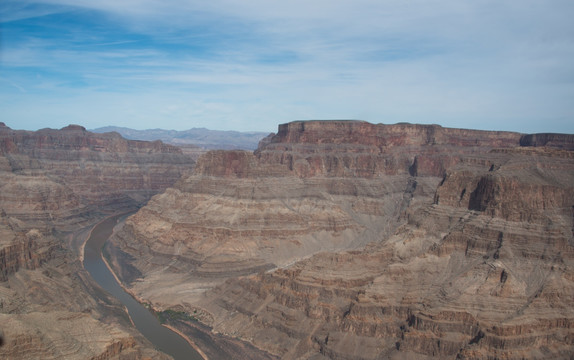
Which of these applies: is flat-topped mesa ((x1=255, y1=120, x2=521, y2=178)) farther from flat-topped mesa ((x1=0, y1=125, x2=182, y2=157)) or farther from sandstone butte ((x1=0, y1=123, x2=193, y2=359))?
flat-topped mesa ((x1=0, y1=125, x2=182, y2=157))

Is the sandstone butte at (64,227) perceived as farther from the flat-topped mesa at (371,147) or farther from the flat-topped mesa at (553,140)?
the flat-topped mesa at (553,140)

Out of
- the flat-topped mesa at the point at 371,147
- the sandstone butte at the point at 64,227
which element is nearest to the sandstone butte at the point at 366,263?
the sandstone butte at the point at 64,227

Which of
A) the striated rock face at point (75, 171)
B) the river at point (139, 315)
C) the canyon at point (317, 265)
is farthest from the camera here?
the striated rock face at point (75, 171)

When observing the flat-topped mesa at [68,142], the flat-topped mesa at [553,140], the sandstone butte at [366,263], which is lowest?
the sandstone butte at [366,263]

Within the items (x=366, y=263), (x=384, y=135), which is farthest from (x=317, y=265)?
(x=384, y=135)

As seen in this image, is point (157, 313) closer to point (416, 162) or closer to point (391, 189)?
point (391, 189)

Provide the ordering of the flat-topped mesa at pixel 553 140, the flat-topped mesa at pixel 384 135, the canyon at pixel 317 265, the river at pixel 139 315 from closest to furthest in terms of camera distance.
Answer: the canyon at pixel 317 265 < the river at pixel 139 315 < the flat-topped mesa at pixel 553 140 < the flat-topped mesa at pixel 384 135
